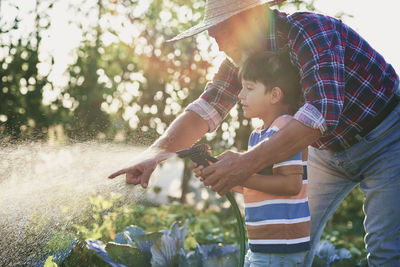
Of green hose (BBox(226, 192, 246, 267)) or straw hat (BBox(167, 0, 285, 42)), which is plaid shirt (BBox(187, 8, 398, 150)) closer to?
straw hat (BBox(167, 0, 285, 42))

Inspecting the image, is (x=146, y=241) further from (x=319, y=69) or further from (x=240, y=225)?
(x=319, y=69)

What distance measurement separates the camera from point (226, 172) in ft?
6.35

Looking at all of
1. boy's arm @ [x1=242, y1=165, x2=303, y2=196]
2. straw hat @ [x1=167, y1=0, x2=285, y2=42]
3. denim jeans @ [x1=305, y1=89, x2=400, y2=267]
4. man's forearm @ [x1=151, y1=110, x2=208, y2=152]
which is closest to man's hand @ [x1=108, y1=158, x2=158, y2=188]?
man's forearm @ [x1=151, y1=110, x2=208, y2=152]

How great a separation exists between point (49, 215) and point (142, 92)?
11.2 ft

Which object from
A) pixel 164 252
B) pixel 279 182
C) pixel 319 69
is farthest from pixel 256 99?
pixel 164 252

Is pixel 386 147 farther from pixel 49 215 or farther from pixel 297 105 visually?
pixel 49 215

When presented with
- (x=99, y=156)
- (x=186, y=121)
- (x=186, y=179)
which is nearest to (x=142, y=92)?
(x=186, y=179)

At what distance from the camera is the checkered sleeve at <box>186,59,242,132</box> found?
8.97 ft

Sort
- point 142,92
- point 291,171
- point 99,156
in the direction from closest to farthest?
point 291,171 → point 99,156 → point 142,92

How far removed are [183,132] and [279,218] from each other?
0.82 metres

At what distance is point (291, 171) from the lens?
209 cm

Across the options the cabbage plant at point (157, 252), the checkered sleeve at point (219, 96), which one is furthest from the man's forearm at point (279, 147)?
the cabbage plant at point (157, 252)

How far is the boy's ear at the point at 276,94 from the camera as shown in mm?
2258

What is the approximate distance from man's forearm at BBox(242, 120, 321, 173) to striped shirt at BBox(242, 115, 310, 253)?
0.12 m
